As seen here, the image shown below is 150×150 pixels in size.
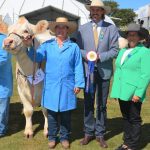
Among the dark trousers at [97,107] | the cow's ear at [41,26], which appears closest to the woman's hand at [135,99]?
the dark trousers at [97,107]

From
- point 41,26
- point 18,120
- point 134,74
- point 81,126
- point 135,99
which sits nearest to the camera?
point 135,99

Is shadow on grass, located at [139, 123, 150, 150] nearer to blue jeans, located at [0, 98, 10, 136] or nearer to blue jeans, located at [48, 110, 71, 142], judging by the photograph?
blue jeans, located at [48, 110, 71, 142]

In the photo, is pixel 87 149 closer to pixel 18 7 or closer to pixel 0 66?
pixel 0 66

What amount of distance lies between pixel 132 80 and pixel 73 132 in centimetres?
183

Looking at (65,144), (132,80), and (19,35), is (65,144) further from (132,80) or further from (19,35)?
(19,35)

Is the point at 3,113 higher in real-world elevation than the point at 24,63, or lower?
lower

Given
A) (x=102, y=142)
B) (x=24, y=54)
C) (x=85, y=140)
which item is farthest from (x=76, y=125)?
(x=24, y=54)

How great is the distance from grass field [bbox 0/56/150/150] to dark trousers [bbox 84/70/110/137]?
0.24 meters

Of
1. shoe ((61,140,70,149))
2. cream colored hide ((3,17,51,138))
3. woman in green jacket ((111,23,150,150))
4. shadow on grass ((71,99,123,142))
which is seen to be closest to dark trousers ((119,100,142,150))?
woman in green jacket ((111,23,150,150))

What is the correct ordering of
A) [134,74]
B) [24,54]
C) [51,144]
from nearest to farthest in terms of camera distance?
[134,74]
[24,54]
[51,144]

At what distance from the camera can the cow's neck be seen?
19.1 ft

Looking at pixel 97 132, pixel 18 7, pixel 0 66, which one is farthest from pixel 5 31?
pixel 18 7

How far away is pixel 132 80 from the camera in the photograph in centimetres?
544

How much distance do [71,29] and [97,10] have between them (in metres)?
0.49
